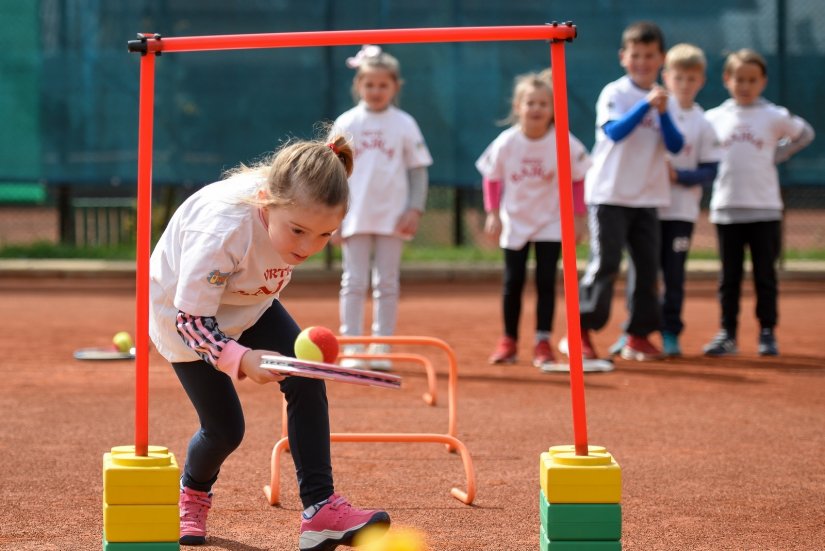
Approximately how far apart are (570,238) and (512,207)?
13.8 ft

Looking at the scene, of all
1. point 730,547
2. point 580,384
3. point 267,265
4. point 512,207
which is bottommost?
point 730,547

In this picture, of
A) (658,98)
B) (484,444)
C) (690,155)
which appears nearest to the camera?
(484,444)

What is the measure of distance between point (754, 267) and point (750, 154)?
0.71 m

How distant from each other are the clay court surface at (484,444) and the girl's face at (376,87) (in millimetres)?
1561

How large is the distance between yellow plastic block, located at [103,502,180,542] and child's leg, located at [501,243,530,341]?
4.61 meters

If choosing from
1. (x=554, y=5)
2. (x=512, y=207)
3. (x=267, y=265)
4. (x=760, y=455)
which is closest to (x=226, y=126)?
(x=554, y=5)

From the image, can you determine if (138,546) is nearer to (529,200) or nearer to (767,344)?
(529,200)

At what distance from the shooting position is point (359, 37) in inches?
131

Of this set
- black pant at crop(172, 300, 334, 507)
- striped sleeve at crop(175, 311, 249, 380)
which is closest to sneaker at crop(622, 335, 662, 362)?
black pant at crop(172, 300, 334, 507)

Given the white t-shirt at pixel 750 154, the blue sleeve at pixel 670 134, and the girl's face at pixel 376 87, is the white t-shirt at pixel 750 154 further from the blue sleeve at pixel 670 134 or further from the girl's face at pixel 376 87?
the girl's face at pixel 376 87

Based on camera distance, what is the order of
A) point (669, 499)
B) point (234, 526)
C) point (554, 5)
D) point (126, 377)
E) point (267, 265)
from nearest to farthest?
point (267, 265) → point (234, 526) → point (669, 499) → point (126, 377) → point (554, 5)

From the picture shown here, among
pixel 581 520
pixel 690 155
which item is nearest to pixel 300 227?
pixel 581 520

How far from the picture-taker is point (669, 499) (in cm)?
438

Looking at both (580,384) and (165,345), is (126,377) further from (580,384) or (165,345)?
(580,384)
